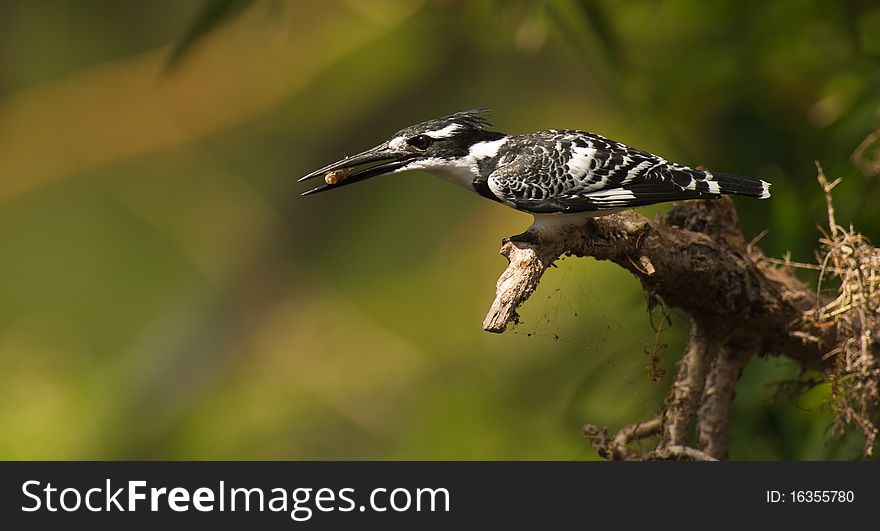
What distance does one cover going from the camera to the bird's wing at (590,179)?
0.99m

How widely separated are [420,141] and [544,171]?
5.1 inches

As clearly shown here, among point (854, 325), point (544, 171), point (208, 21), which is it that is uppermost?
point (208, 21)

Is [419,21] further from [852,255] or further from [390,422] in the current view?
[852,255]

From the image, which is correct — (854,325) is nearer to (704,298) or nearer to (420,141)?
(704,298)

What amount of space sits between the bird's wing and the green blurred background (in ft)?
3.52

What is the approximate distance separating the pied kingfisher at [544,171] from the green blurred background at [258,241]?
3.52 feet

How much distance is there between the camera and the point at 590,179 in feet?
3.33

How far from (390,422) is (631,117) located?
145cm

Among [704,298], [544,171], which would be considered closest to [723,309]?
[704,298]

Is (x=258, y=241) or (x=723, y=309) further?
(x=258, y=241)

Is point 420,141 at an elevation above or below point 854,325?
above

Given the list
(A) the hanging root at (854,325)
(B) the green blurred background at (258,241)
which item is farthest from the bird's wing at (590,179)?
(B) the green blurred background at (258,241)

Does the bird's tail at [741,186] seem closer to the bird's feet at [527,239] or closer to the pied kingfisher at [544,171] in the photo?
the pied kingfisher at [544,171]

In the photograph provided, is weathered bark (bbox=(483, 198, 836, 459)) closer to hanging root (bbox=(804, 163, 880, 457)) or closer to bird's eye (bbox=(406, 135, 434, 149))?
hanging root (bbox=(804, 163, 880, 457))
